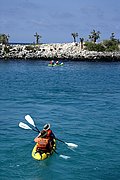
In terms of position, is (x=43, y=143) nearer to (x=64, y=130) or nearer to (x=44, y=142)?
(x=44, y=142)

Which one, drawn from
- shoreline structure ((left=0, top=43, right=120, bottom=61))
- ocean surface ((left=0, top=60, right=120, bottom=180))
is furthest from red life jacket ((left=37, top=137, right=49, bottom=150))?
shoreline structure ((left=0, top=43, right=120, bottom=61))

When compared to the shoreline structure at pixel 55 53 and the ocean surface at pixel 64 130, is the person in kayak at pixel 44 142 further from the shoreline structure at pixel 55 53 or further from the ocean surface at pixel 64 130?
the shoreline structure at pixel 55 53

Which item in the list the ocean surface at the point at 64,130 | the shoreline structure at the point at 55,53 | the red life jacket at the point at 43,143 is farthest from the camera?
the shoreline structure at the point at 55,53

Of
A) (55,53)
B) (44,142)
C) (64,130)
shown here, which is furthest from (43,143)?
(55,53)

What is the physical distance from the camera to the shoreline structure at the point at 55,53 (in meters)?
107

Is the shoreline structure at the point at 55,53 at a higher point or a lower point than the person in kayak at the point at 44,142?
higher

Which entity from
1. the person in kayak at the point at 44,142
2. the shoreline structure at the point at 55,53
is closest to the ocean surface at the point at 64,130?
the person in kayak at the point at 44,142

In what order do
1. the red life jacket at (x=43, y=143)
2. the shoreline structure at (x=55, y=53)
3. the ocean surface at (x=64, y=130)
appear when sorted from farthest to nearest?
1. the shoreline structure at (x=55, y=53)
2. the red life jacket at (x=43, y=143)
3. the ocean surface at (x=64, y=130)

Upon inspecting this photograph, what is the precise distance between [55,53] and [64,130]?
81.5 m

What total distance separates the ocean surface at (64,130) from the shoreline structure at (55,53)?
5536 centimetres

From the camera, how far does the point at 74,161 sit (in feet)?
73.7

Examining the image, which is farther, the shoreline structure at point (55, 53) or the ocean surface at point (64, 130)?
the shoreline structure at point (55, 53)

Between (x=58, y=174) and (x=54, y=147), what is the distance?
3079mm

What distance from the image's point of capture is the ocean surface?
20.9 metres
